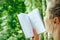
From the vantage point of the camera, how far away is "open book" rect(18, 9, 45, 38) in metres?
1.63

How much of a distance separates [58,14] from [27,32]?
0.40m

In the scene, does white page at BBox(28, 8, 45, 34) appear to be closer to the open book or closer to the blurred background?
the open book

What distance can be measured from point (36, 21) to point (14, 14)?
0.25 meters

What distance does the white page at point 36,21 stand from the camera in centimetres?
168

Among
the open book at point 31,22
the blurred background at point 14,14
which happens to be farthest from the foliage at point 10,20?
the open book at point 31,22

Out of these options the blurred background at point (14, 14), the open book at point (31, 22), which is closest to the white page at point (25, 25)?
the open book at point (31, 22)

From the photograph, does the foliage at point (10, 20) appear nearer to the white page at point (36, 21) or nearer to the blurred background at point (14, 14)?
the blurred background at point (14, 14)

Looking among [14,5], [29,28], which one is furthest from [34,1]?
[29,28]

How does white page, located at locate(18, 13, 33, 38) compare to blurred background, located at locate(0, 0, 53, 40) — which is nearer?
white page, located at locate(18, 13, 33, 38)

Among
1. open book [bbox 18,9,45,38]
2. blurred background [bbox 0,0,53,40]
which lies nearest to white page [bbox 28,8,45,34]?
open book [bbox 18,9,45,38]

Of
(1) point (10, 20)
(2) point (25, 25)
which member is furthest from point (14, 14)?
(2) point (25, 25)

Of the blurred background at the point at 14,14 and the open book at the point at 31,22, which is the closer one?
the open book at the point at 31,22

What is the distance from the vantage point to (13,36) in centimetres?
179

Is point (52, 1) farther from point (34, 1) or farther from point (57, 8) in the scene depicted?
point (34, 1)
